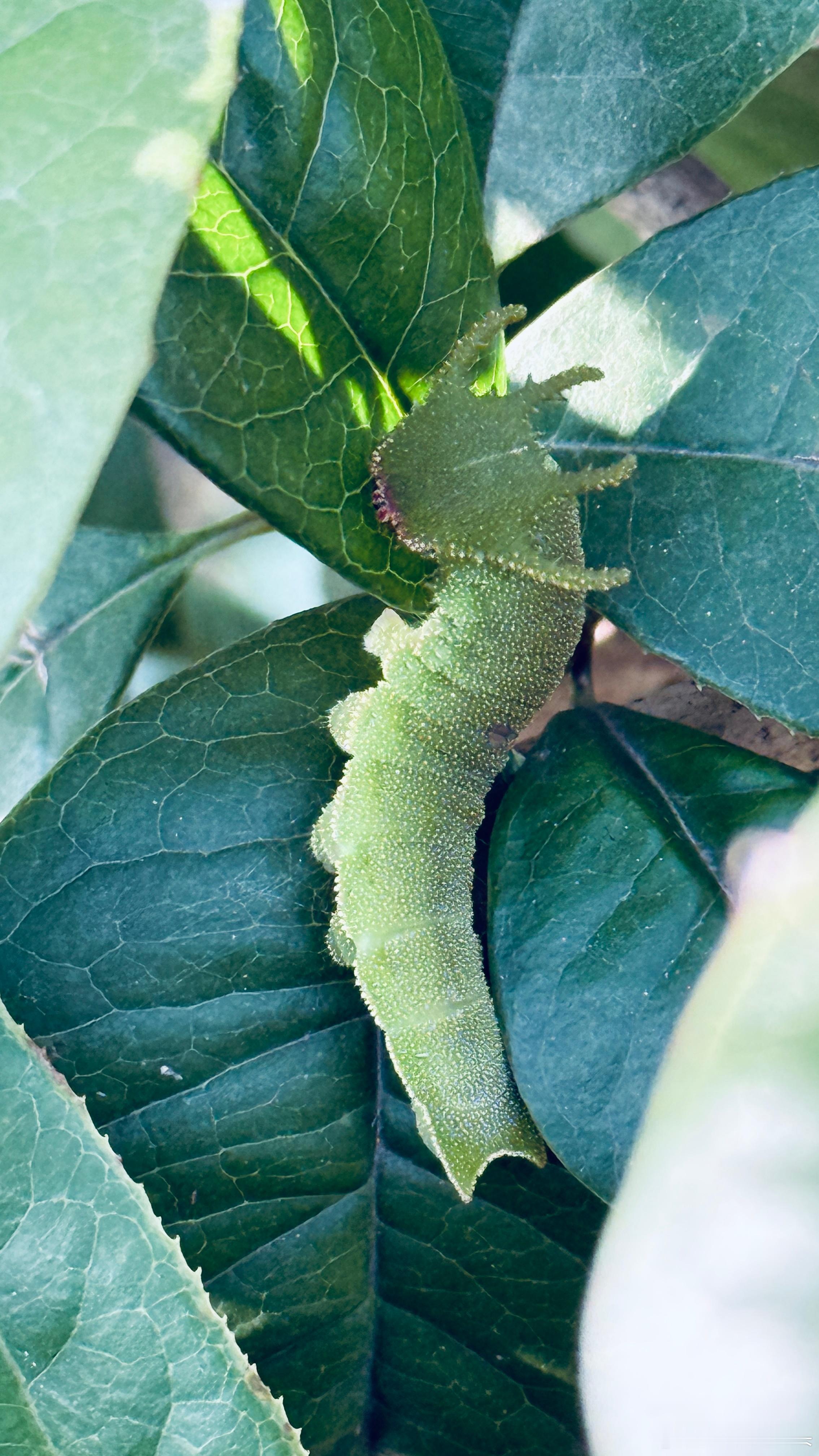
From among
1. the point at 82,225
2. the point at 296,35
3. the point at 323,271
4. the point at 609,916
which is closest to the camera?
the point at 82,225

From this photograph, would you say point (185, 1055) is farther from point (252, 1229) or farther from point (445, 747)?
point (445, 747)

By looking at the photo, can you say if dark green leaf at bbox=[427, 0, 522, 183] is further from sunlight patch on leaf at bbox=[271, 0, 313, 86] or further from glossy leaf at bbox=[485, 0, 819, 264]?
sunlight patch on leaf at bbox=[271, 0, 313, 86]

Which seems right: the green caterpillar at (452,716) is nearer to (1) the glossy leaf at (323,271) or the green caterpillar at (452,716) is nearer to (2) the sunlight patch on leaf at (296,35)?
(1) the glossy leaf at (323,271)

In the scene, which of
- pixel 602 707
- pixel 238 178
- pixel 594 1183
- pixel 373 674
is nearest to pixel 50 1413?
pixel 594 1183

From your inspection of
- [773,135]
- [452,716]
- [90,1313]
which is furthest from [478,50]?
[90,1313]

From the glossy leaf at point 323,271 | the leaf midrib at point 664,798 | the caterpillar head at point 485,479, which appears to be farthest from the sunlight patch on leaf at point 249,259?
the leaf midrib at point 664,798

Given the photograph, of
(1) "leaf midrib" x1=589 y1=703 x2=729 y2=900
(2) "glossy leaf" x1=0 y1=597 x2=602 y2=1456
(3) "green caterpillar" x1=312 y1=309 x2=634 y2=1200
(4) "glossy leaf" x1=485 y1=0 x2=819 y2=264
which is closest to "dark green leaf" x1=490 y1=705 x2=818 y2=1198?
(1) "leaf midrib" x1=589 y1=703 x2=729 y2=900

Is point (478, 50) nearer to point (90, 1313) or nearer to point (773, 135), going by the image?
point (773, 135)
